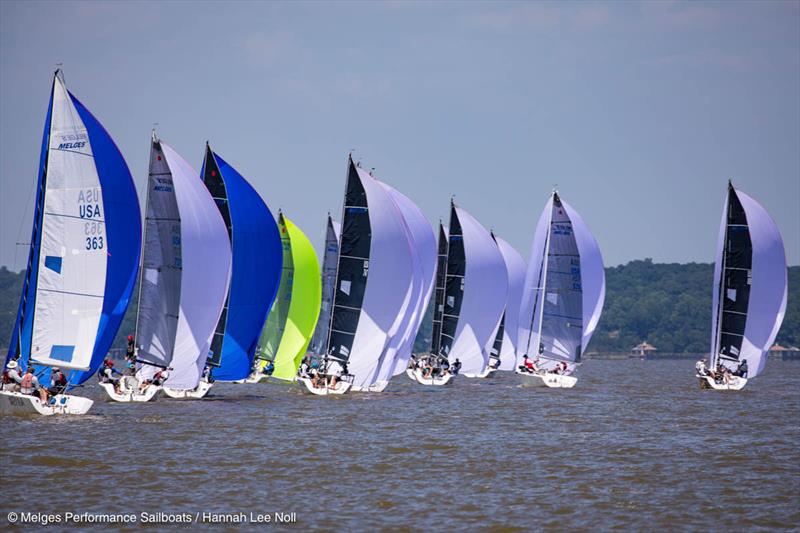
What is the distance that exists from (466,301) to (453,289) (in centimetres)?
82

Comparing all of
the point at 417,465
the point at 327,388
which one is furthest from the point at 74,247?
the point at 327,388

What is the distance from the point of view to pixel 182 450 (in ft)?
80.5

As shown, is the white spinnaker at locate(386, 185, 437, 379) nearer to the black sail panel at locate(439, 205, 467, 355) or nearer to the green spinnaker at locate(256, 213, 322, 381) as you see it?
the black sail panel at locate(439, 205, 467, 355)

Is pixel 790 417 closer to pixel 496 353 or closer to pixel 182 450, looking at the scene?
pixel 182 450

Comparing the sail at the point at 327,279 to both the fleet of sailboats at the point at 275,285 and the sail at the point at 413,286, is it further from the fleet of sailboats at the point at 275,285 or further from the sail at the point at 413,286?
the sail at the point at 413,286

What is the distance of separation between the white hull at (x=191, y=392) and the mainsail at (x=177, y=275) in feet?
3.69

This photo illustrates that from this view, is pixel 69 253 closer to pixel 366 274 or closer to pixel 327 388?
pixel 366 274

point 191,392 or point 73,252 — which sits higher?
point 73,252

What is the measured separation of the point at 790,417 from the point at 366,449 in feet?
48.4

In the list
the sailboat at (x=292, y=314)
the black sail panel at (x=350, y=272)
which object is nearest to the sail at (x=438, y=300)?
the sailboat at (x=292, y=314)

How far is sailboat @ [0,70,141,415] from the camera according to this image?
95.3 ft

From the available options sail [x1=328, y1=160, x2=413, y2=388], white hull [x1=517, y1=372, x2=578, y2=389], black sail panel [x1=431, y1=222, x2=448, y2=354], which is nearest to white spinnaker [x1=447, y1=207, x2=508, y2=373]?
black sail panel [x1=431, y1=222, x2=448, y2=354]

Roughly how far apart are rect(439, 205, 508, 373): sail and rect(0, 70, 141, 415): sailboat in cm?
2560

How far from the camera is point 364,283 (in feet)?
126
